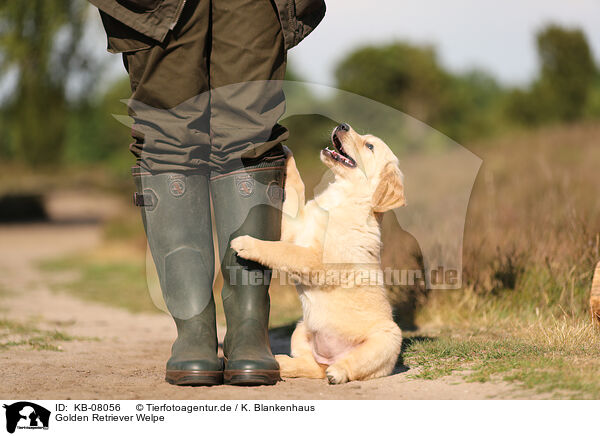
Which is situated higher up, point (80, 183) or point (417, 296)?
point (80, 183)

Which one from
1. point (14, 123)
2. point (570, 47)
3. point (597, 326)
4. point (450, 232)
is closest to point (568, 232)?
point (450, 232)

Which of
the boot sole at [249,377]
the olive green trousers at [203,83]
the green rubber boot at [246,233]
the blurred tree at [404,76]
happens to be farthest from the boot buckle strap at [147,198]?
the blurred tree at [404,76]

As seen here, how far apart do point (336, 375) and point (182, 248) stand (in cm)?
83

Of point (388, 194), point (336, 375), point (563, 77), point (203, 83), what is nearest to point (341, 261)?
point (388, 194)

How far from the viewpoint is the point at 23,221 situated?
57.4 ft

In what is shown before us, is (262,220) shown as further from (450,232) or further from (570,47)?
(570,47)

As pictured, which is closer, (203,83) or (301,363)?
(203,83)

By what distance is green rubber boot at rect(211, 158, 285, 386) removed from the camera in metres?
2.81

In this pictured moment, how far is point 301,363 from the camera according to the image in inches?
117

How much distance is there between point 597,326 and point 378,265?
44.7 inches

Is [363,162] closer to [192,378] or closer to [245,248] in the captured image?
[245,248]

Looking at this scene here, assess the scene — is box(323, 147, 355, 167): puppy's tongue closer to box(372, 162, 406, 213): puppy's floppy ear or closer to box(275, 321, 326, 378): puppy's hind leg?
box(372, 162, 406, 213): puppy's floppy ear

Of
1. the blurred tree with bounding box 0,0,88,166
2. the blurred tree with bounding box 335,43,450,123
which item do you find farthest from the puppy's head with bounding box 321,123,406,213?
the blurred tree with bounding box 335,43,450,123
